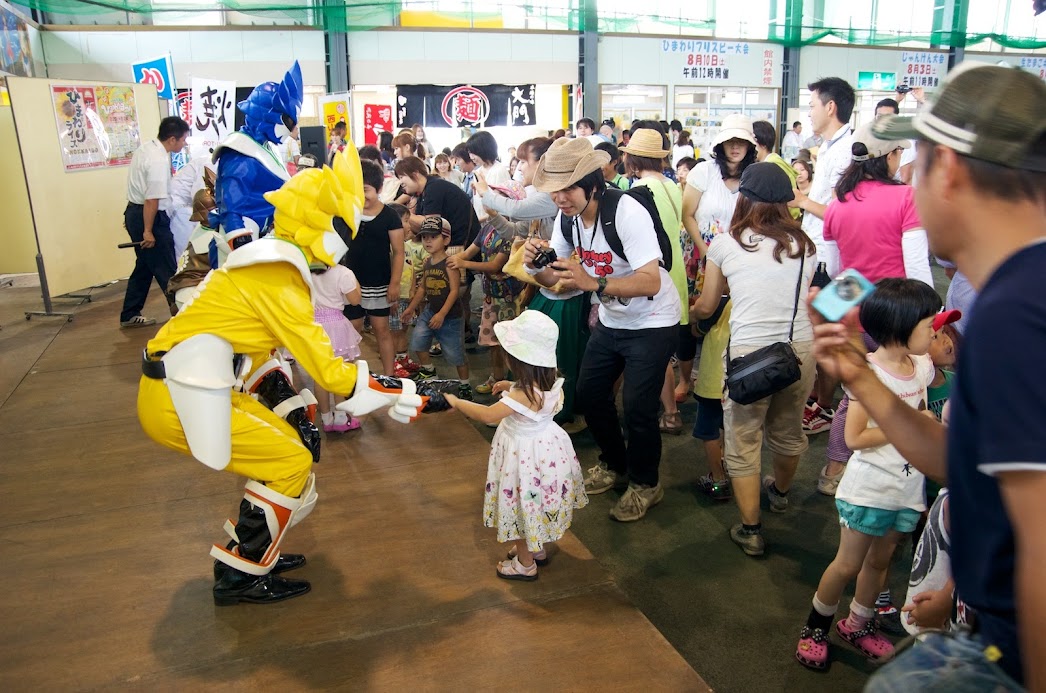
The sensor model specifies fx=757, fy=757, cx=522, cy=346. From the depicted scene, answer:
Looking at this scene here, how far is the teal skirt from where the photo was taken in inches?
177

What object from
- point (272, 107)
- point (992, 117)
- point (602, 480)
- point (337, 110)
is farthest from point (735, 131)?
point (337, 110)

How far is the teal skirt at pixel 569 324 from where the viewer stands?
4504mm

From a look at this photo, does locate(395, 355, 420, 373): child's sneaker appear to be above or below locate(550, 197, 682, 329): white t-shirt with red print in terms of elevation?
below

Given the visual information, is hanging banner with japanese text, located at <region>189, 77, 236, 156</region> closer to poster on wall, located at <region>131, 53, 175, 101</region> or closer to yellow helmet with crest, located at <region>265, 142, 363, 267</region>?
poster on wall, located at <region>131, 53, 175, 101</region>

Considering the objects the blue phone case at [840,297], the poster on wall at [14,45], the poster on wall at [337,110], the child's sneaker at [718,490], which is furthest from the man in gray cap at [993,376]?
the poster on wall at [14,45]

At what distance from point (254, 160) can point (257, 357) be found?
1.47 metres

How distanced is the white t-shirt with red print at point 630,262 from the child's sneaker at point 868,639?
4.79 feet

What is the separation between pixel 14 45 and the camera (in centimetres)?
1100

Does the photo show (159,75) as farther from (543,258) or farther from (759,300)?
(759,300)

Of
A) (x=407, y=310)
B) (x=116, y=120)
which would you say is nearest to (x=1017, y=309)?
(x=407, y=310)

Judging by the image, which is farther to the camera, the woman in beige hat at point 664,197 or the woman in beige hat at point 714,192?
the woman in beige hat at point 714,192

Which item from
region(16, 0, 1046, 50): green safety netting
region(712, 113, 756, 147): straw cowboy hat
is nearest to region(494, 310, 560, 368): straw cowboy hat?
region(712, 113, 756, 147): straw cowboy hat

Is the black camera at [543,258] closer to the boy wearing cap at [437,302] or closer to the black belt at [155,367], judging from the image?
the black belt at [155,367]

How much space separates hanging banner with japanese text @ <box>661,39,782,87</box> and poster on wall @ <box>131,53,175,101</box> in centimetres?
1043
